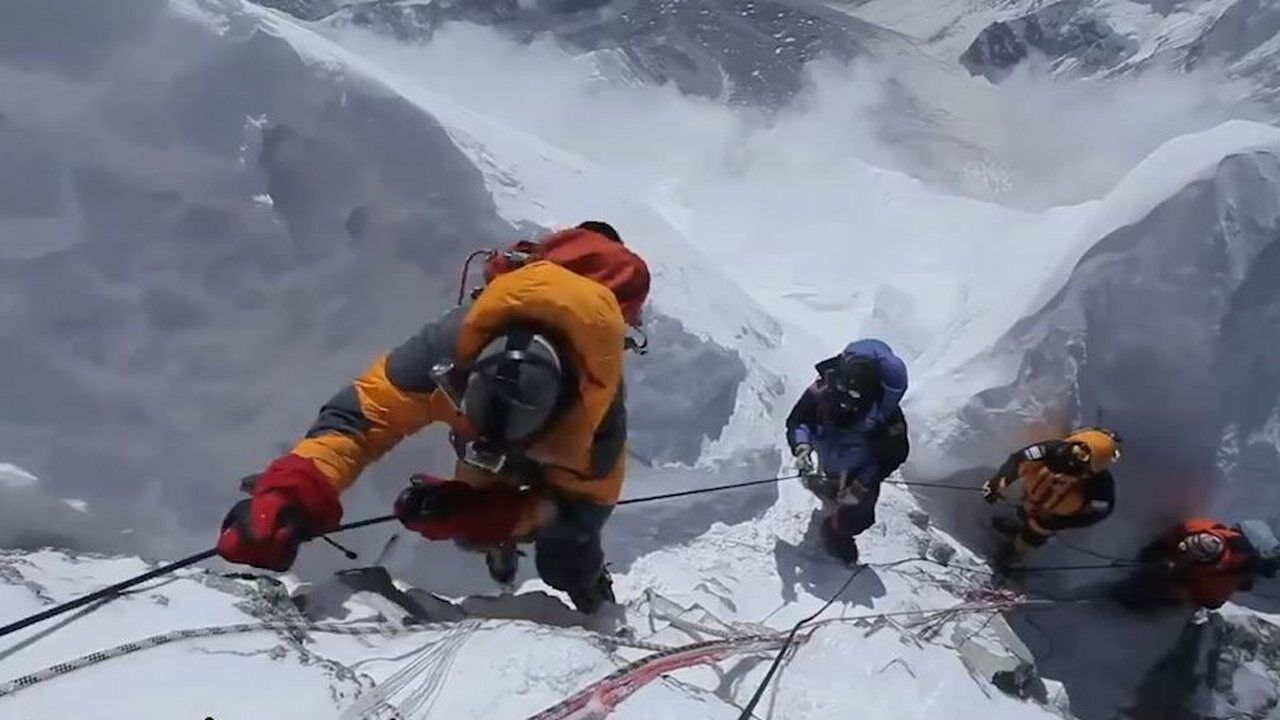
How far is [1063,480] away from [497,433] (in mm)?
2768

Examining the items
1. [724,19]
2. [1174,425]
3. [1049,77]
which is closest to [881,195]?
[1174,425]

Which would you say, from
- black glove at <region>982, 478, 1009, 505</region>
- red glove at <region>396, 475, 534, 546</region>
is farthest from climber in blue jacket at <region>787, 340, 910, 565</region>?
red glove at <region>396, 475, 534, 546</region>

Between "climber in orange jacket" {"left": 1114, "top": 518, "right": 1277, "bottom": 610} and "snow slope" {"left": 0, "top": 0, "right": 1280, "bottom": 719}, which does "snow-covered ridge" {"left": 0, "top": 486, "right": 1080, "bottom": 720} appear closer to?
"snow slope" {"left": 0, "top": 0, "right": 1280, "bottom": 719}

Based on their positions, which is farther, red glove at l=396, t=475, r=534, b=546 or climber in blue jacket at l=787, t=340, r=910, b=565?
climber in blue jacket at l=787, t=340, r=910, b=565

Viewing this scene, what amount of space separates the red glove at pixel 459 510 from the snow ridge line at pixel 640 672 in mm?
500

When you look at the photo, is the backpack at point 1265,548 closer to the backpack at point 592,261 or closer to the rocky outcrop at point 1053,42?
the backpack at point 592,261

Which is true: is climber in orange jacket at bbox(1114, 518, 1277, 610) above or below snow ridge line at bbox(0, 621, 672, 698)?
below

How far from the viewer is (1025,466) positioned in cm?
414

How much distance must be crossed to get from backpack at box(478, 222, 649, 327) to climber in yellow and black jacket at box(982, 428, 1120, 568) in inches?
90.8

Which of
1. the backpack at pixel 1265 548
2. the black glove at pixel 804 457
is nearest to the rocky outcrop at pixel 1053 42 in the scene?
the backpack at pixel 1265 548

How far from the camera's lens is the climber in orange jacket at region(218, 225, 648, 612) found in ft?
7.10

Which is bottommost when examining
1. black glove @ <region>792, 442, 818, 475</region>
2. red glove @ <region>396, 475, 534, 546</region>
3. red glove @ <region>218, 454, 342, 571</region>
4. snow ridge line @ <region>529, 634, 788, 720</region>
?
black glove @ <region>792, 442, 818, 475</region>

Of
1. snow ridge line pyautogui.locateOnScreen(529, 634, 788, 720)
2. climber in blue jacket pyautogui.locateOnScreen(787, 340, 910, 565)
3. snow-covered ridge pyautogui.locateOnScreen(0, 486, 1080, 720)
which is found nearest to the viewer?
snow-covered ridge pyautogui.locateOnScreen(0, 486, 1080, 720)

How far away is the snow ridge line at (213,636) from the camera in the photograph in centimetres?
178
